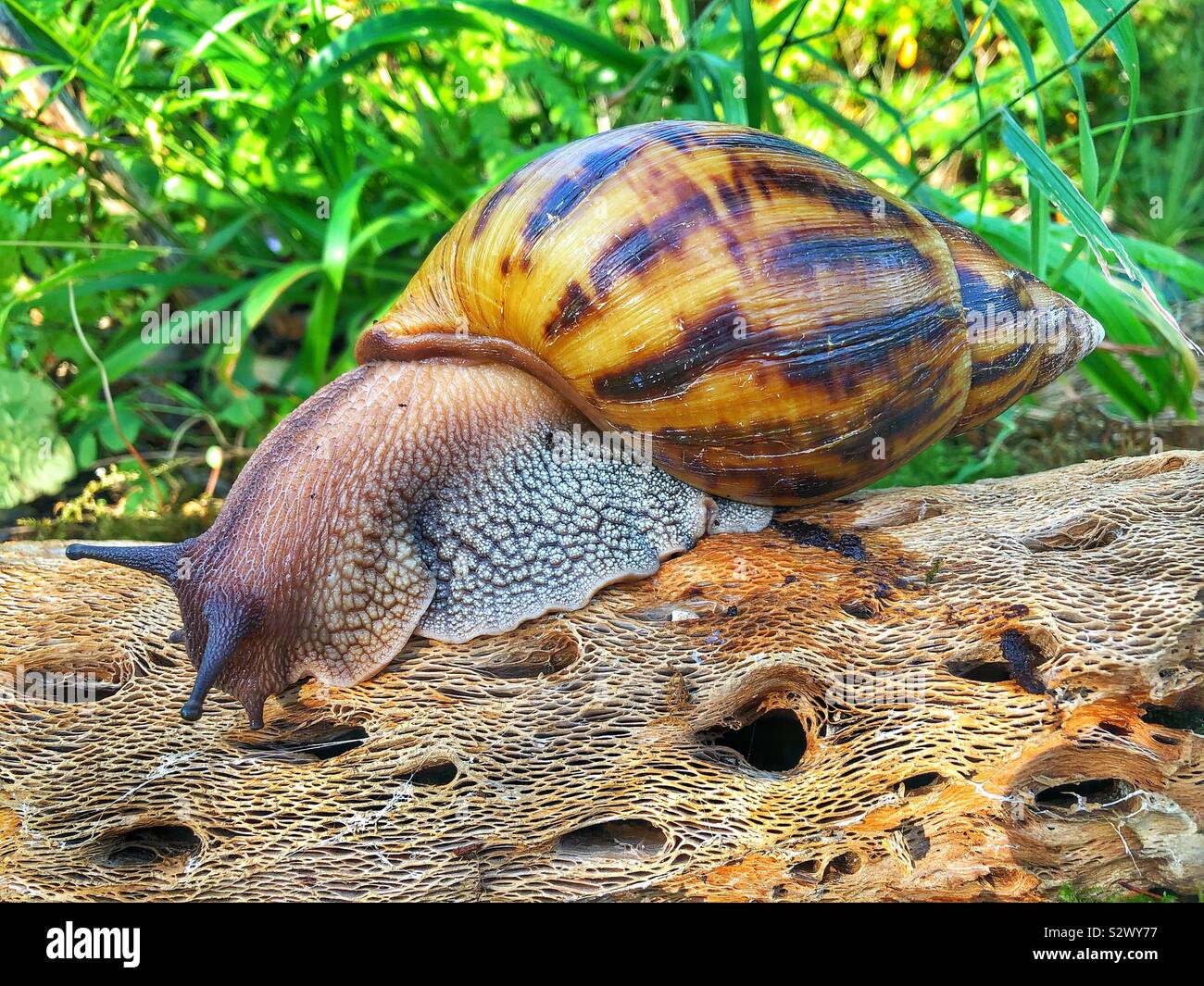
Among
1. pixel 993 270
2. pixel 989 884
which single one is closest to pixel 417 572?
pixel 989 884

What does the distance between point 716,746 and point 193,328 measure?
235 cm

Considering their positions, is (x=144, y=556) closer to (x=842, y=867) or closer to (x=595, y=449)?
(x=595, y=449)

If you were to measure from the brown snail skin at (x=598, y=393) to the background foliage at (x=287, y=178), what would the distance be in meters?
0.65

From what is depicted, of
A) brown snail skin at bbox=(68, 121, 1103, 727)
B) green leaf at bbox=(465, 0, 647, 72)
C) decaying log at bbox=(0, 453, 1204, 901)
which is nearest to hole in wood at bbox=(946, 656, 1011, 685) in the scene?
decaying log at bbox=(0, 453, 1204, 901)

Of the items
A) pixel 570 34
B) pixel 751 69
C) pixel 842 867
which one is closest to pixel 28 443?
pixel 570 34

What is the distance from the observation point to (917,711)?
1.82 metres

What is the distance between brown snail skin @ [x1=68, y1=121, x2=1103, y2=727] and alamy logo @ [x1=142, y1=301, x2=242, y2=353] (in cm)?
97

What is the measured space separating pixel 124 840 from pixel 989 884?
183 centimetres

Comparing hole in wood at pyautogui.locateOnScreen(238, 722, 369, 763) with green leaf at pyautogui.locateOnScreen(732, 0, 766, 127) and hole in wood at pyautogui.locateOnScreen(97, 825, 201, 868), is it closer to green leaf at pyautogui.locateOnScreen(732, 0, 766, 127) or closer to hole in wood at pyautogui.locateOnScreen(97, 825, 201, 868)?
hole in wood at pyautogui.locateOnScreen(97, 825, 201, 868)

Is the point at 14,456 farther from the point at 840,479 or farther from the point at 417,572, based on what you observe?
the point at 840,479
